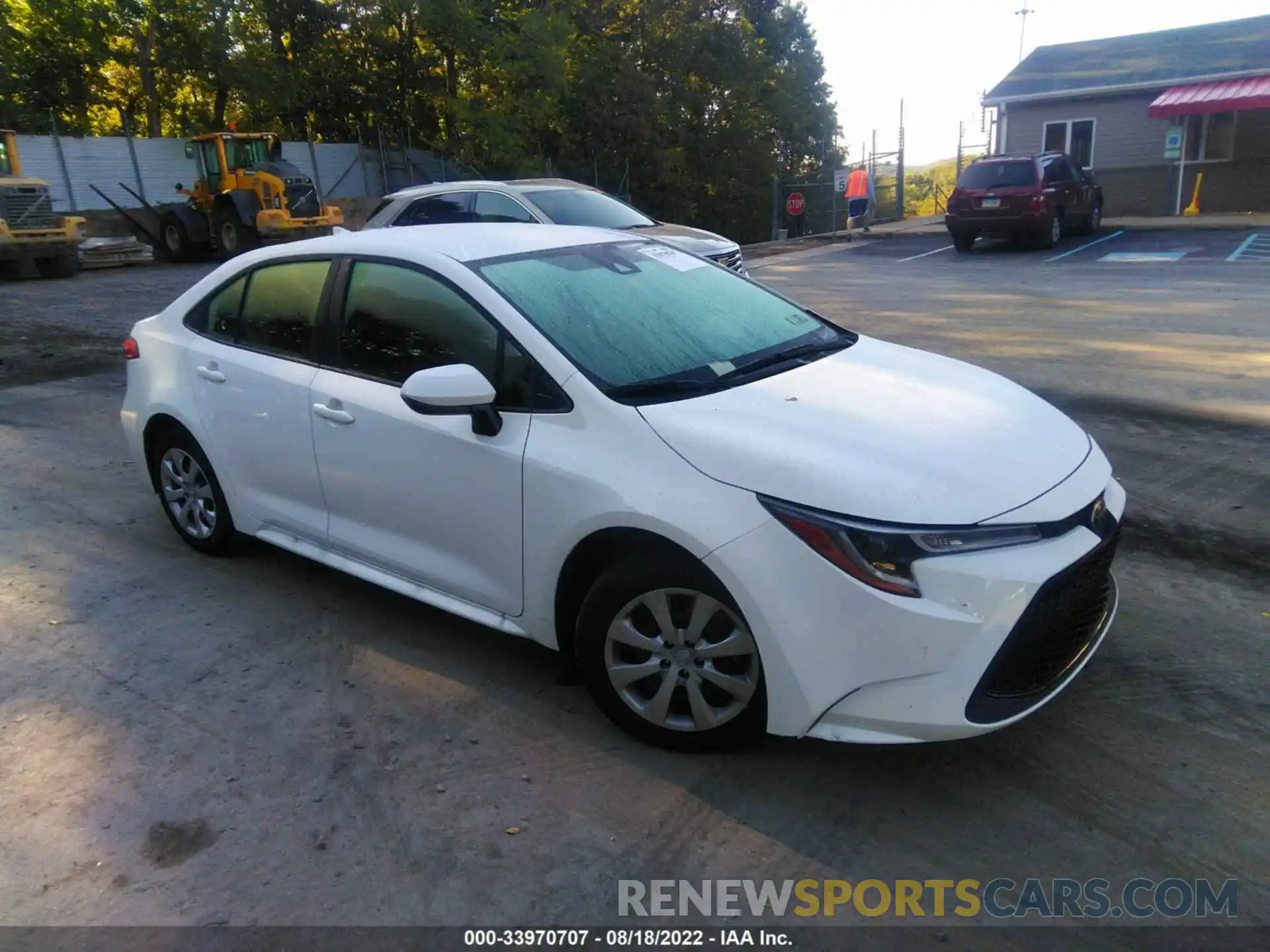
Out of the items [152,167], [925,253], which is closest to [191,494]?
[925,253]

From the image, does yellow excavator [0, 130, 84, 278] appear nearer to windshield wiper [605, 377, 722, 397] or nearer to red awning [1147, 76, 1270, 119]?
windshield wiper [605, 377, 722, 397]

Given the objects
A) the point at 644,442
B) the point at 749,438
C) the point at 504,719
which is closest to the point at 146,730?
the point at 504,719

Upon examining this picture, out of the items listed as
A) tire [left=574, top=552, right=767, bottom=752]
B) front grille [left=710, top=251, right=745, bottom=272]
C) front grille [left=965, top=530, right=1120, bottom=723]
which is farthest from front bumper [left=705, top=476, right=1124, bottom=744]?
front grille [left=710, top=251, right=745, bottom=272]

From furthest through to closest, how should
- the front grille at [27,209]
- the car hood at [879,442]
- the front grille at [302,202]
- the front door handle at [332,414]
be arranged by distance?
the front grille at [302,202] < the front grille at [27,209] < the front door handle at [332,414] < the car hood at [879,442]

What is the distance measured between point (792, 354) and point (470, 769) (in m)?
1.93

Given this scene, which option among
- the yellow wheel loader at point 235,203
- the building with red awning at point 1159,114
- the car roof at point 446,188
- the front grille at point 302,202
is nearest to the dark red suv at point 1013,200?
the building with red awning at point 1159,114

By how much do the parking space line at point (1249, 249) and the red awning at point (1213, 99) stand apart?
200 inches

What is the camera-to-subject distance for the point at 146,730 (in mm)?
3557

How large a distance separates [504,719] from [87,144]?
1104 inches

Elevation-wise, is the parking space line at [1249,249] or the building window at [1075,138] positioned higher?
the building window at [1075,138]

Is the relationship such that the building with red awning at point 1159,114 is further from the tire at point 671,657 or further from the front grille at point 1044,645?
the tire at point 671,657

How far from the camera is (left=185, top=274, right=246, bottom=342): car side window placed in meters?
4.70

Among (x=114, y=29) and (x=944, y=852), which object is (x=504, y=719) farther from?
(x=114, y=29)

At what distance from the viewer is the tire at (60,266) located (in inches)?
794
